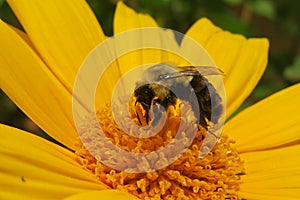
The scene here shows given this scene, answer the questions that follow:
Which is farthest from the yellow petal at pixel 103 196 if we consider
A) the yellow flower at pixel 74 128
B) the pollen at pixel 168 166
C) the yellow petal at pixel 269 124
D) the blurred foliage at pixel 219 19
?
the blurred foliage at pixel 219 19

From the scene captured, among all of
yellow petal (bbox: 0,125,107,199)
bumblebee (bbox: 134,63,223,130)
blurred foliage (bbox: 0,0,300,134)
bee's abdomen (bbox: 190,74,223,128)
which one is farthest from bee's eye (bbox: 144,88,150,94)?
blurred foliage (bbox: 0,0,300,134)

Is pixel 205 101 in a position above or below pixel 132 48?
below

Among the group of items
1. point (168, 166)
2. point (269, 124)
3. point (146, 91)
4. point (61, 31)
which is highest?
point (61, 31)

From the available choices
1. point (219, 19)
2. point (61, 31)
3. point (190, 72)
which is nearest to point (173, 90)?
point (190, 72)

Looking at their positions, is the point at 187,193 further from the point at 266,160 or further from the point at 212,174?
the point at 266,160

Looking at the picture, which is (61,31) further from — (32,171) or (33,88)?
(32,171)

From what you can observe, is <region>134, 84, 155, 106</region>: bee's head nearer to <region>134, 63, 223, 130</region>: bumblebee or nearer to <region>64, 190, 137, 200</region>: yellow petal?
<region>134, 63, 223, 130</region>: bumblebee
